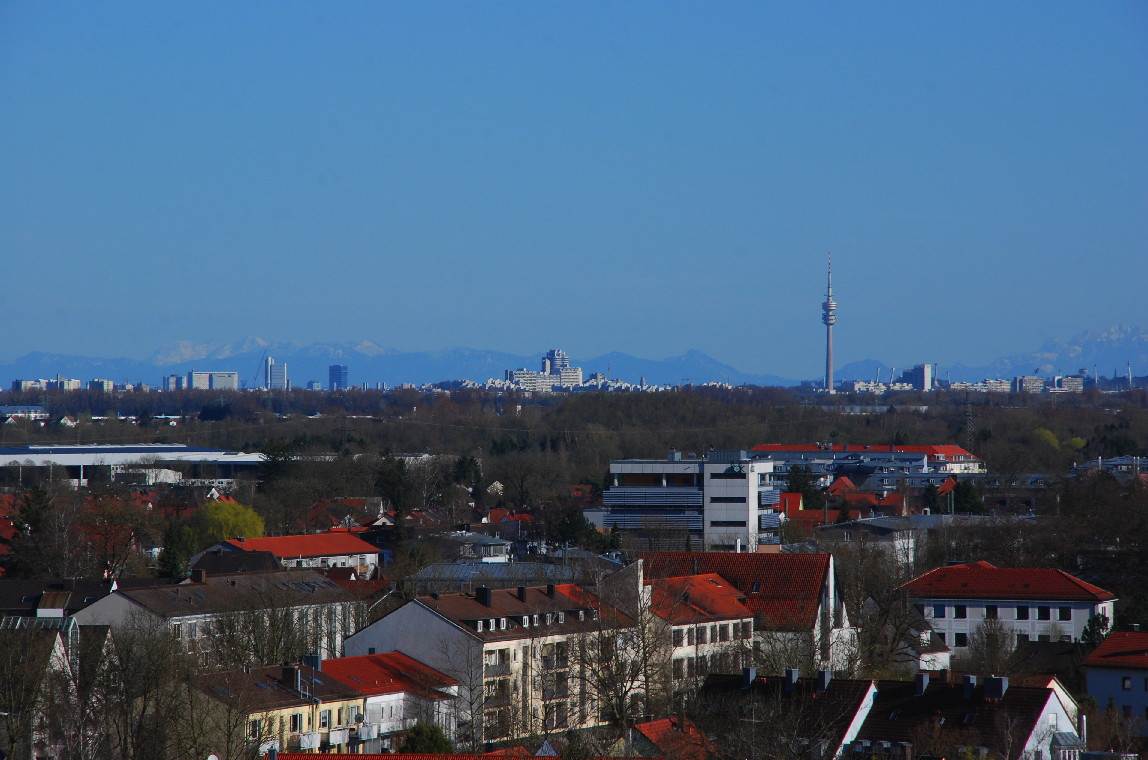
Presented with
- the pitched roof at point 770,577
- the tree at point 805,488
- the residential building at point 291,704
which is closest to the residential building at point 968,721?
the residential building at point 291,704

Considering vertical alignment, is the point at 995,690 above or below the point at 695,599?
above

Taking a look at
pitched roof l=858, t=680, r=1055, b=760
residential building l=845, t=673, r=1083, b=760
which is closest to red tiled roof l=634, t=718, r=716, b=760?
residential building l=845, t=673, r=1083, b=760

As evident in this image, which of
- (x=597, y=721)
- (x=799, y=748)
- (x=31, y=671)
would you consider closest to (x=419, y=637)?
(x=597, y=721)

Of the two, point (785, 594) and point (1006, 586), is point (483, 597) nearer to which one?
point (785, 594)

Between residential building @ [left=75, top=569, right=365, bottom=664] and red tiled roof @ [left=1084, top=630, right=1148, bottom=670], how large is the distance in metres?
13.8

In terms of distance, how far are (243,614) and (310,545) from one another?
18.2m

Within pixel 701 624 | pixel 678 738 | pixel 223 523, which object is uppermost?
pixel 678 738

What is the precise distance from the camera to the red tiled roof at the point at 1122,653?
1084 inches

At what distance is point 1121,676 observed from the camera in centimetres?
2752

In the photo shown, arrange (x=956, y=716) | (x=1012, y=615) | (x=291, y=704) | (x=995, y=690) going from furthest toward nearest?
(x=1012, y=615) < (x=291, y=704) < (x=995, y=690) < (x=956, y=716)

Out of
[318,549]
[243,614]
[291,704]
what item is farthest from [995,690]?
[318,549]

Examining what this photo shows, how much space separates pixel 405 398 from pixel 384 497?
331 feet

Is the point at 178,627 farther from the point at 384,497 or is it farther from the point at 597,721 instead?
the point at 384,497

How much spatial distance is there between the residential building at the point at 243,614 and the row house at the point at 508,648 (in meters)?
1.57
